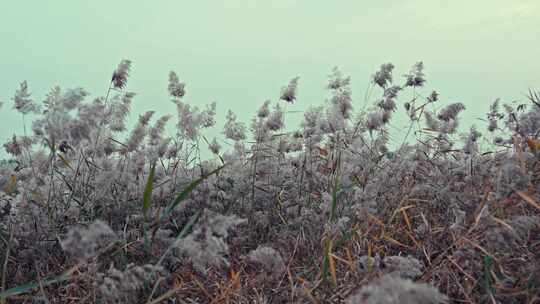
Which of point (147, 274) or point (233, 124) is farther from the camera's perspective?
point (233, 124)

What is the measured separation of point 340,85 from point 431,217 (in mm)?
1403

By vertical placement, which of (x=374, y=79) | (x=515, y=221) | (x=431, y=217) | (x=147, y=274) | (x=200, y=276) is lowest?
(x=200, y=276)

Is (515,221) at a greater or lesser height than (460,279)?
greater

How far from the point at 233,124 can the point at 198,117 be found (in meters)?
0.33

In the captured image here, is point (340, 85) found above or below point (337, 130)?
above

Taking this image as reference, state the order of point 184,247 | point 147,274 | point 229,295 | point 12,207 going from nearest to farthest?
point 184,247, point 147,274, point 229,295, point 12,207

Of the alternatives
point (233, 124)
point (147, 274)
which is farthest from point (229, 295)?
point (233, 124)

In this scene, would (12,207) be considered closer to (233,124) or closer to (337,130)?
(233,124)

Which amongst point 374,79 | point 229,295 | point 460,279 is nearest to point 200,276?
point 229,295

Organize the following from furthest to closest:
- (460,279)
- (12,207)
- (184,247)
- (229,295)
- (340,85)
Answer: (340,85) < (12,207) < (229,295) < (460,279) < (184,247)

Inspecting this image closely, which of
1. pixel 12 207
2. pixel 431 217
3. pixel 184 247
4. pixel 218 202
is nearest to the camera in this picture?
pixel 184 247

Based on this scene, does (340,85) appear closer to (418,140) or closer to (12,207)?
(418,140)

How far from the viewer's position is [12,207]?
152 inches

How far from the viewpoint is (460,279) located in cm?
270
